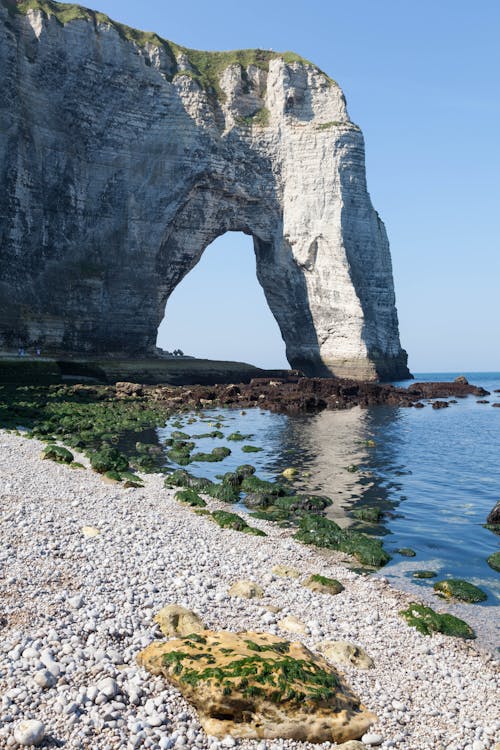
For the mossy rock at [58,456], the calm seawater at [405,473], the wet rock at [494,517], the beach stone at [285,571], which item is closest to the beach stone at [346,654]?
the calm seawater at [405,473]

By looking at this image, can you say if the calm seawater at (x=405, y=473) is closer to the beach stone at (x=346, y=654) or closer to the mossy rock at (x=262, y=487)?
the mossy rock at (x=262, y=487)

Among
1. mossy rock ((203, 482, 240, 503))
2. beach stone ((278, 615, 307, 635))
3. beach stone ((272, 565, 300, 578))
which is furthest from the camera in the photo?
mossy rock ((203, 482, 240, 503))

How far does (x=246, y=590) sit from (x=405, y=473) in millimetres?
13462

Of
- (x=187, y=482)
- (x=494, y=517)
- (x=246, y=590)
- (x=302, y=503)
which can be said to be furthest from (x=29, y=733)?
(x=494, y=517)

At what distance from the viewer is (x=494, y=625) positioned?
888cm

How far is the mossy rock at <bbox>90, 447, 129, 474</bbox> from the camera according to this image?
17719 mm

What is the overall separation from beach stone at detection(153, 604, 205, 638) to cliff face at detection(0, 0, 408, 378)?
5056 cm

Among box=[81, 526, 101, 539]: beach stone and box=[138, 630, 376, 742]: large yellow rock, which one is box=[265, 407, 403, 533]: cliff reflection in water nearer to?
box=[81, 526, 101, 539]: beach stone

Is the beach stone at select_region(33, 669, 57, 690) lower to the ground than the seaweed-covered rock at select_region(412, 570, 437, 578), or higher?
higher

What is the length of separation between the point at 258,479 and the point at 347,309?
52.2m

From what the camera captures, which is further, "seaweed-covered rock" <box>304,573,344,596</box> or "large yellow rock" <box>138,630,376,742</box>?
"seaweed-covered rock" <box>304,573,344,596</box>

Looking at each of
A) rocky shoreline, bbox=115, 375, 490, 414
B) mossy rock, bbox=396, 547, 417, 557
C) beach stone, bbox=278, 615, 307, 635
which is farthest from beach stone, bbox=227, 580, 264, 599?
rocky shoreline, bbox=115, 375, 490, 414

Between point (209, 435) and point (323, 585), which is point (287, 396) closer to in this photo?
point (209, 435)

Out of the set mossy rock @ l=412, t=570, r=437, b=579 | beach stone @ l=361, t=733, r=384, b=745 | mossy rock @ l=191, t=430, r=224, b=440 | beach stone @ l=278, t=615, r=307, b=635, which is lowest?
mossy rock @ l=412, t=570, r=437, b=579
